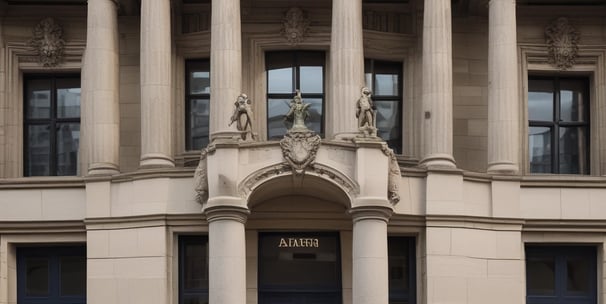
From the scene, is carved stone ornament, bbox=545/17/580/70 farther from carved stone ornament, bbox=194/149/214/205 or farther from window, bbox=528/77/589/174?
carved stone ornament, bbox=194/149/214/205

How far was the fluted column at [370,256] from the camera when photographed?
41781 millimetres

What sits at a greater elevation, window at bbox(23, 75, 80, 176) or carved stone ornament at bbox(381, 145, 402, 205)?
window at bbox(23, 75, 80, 176)

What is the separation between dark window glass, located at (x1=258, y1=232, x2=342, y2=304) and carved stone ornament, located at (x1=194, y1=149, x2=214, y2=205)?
2.96 metres

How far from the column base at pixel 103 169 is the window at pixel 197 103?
345 centimetres

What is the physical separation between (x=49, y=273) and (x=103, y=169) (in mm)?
3610

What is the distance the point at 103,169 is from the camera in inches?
1790

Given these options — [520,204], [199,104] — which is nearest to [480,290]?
[520,204]

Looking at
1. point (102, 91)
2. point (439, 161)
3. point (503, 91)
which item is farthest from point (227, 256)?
point (503, 91)

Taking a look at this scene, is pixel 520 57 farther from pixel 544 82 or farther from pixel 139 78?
pixel 139 78

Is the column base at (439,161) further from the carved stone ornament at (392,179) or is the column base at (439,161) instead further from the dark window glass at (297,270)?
the dark window glass at (297,270)

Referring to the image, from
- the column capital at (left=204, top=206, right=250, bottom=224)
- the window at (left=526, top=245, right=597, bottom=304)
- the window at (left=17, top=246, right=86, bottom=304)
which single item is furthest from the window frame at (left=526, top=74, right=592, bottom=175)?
the window at (left=17, top=246, right=86, bottom=304)

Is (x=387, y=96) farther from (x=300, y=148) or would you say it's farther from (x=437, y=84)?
(x=300, y=148)

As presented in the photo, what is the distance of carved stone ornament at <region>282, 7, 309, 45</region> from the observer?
48344mm

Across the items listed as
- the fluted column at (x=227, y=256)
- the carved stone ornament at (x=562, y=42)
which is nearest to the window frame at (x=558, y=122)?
the carved stone ornament at (x=562, y=42)
